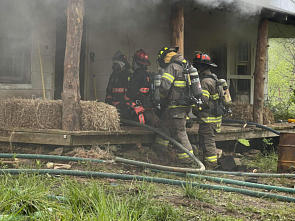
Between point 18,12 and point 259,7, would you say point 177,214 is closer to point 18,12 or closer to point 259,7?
point 18,12

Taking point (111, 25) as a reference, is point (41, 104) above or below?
below

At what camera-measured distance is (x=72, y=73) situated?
6555mm

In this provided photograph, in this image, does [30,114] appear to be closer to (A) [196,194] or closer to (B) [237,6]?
(A) [196,194]

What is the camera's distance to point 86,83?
10266mm

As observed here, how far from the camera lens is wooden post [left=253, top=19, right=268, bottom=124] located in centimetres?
990

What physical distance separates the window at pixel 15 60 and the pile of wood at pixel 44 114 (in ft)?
6.23

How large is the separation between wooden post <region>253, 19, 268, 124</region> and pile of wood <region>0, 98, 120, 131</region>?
4.74 metres

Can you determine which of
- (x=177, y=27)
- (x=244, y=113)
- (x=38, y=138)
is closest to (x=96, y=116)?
(x=38, y=138)

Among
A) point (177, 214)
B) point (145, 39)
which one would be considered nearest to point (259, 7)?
point (145, 39)

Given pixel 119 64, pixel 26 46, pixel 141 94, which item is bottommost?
pixel 141 94

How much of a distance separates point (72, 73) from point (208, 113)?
277 centimetres

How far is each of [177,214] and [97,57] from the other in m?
7.19

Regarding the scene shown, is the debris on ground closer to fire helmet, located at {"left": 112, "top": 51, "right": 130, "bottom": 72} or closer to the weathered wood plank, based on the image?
the weathered wood plank

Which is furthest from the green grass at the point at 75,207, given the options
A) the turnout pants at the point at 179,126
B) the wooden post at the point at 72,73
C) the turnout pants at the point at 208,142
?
the turnout pants at the point at 208,142
